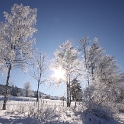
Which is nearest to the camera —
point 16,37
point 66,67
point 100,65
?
point 16,37

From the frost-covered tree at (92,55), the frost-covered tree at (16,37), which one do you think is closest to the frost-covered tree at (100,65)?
the frost-covered tree at (92,55)

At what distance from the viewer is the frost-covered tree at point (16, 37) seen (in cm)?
1059

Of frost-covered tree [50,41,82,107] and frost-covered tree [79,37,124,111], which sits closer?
frost-covered tree [50,41,82,107]

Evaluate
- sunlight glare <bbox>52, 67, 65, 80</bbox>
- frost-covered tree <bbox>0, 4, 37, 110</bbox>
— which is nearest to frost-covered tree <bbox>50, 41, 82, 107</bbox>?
sunlight glare <bbox>52, 67, 65, 80</bbox>

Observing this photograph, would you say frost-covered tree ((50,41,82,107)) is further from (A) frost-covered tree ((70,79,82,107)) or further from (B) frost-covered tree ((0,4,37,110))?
(B) frost-covered tree ((0,4,37,110))

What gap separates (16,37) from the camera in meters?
11.2

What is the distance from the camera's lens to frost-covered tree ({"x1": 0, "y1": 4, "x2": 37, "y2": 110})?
34.8 feet

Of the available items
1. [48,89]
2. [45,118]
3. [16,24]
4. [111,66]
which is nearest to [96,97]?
[45,118]

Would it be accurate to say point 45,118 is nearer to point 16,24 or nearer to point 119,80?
point 16,24

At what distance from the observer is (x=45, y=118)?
6.74 meters

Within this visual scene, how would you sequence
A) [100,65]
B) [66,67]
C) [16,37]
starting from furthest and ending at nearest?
[100,65] → [66,67] → [16,37]

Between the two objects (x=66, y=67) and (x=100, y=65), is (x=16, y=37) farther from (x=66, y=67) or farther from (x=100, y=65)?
(x=100, y=65)

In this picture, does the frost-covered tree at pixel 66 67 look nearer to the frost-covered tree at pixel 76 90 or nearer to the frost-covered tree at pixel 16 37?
the frost-covered tree at pixel 76 90

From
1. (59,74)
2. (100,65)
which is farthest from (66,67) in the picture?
(100,65)
